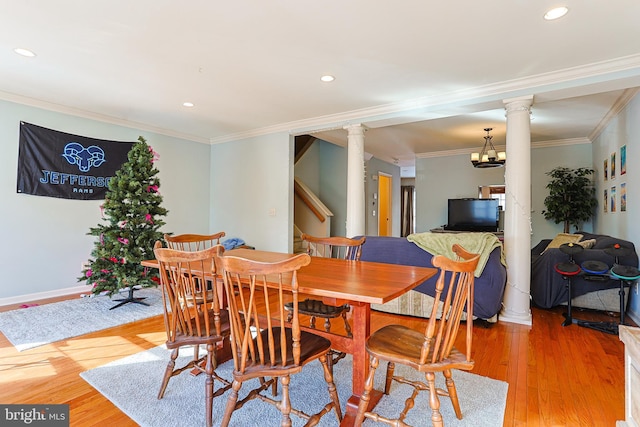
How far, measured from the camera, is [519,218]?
132 inches

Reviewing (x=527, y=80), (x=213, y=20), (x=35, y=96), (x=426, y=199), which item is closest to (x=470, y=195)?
(x=426, y=199)

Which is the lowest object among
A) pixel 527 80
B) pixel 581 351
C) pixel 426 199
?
pixel 581 351

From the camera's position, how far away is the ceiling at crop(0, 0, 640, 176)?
2264 millimetres

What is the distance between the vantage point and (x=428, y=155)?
292 inches

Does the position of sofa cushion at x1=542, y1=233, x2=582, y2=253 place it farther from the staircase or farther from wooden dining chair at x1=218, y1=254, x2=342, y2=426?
wooden dining chair at x1=218, y1=254, x2=342, y2=426

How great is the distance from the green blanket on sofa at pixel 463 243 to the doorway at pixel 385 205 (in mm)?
5777

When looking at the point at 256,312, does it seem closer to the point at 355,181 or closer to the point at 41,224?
the point at 355,181

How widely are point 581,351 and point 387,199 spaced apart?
681cm

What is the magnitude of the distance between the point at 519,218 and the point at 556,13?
181cm

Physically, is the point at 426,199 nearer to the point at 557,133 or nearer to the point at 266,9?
the point at 557,133

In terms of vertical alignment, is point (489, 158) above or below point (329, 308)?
above

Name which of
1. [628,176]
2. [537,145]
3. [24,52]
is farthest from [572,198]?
[24,52]

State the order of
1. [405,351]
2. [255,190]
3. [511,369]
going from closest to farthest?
1. [405,351]
2. [511,369]
3. [255,190]

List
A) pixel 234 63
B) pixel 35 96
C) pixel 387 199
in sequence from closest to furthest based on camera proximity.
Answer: pixel 234 63 → pixel 35 96 → pixel 387 199
